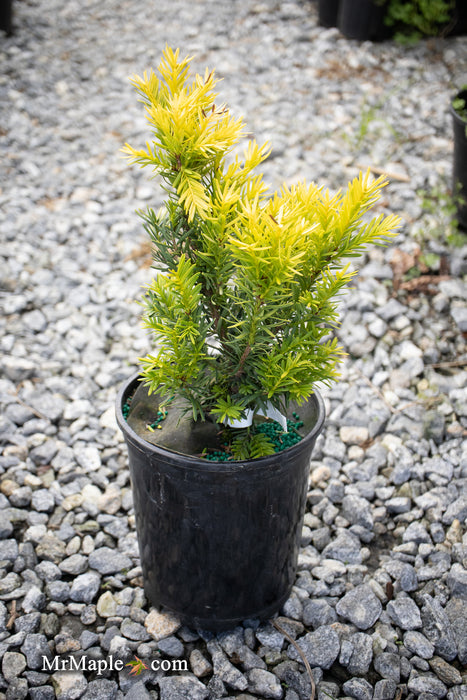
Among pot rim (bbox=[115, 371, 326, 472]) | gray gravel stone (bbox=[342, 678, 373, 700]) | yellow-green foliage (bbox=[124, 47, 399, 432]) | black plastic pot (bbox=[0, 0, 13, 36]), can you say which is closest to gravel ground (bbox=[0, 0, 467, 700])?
gray gravel stone (bbox=[342, 678, 373, 700])

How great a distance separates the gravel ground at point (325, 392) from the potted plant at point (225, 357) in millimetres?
193

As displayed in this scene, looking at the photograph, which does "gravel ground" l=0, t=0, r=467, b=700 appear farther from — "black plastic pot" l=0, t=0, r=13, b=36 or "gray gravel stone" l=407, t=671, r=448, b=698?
"black plastic pot" l=0, t=0, r=13, b=36

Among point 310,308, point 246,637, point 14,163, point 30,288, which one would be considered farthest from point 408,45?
point 246,637

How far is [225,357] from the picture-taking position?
1.47m

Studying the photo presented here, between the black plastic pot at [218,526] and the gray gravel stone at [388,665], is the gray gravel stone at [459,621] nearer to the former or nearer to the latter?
the gray gravel stone at [388,665]

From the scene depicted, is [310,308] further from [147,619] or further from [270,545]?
[147,619]

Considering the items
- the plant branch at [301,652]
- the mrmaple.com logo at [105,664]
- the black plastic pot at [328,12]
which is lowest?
the mrmaple.com logo at [105,664]

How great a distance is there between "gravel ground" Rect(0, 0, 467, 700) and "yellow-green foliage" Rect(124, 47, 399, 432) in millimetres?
733

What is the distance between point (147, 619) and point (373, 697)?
2.07 feet

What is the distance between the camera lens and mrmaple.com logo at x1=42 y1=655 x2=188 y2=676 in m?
1.62

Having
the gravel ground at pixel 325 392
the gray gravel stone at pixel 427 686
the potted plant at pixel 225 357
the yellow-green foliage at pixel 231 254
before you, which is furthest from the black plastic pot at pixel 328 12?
the gray gravel stone at pixel 427 686

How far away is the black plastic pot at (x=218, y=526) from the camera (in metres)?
1.45

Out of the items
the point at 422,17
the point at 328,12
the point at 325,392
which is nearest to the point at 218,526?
the point at 325,392

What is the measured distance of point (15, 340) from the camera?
2.74 m
